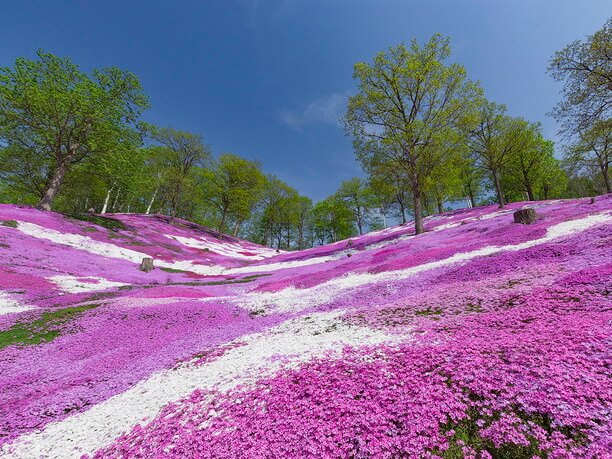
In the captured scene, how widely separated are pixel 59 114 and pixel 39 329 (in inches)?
1333

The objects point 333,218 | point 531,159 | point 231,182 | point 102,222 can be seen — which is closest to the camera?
point 102,222

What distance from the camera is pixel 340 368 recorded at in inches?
190

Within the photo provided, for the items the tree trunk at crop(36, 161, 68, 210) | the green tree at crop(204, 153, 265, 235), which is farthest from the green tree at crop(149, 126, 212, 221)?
the tree trunk at crop(36, 161, 68, 210)

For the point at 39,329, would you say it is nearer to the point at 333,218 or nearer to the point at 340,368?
the point at 340,368

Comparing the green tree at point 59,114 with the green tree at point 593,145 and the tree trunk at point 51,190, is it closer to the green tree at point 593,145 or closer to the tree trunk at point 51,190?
the tree trunk at point 51,190

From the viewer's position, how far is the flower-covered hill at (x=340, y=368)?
121 inches

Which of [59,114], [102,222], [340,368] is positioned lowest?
[340,368]

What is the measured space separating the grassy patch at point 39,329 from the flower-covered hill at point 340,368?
80 mm

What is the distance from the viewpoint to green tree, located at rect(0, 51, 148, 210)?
101ft

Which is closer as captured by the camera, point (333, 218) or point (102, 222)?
point (102, 222)

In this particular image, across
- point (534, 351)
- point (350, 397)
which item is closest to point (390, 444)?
point (350, 397)

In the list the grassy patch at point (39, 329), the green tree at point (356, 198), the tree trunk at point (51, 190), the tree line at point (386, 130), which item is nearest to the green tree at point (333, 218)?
the green tree at point (356, 198)

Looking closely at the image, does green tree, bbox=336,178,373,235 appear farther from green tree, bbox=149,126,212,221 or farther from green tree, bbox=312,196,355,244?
green tree, bbox=149,126,212,221

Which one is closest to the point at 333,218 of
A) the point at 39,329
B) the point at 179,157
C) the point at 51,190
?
the point at 179,157
